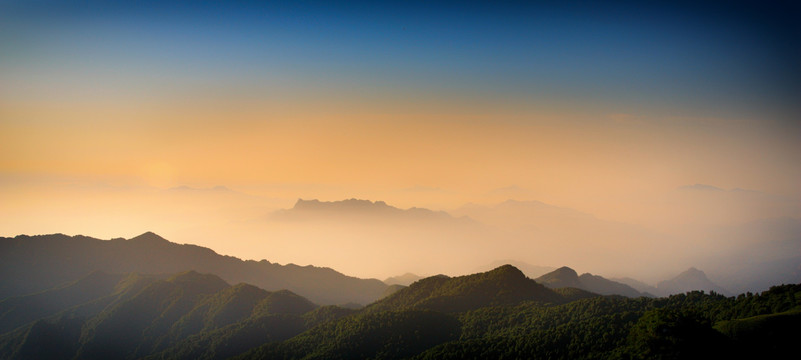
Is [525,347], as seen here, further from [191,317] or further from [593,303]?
[191,317]

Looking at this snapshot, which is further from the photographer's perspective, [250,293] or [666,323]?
[250,293]

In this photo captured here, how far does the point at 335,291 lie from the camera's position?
198 m

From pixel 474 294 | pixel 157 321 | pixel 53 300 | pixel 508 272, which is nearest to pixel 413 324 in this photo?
pixel 474 294

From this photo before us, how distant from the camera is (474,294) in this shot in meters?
123

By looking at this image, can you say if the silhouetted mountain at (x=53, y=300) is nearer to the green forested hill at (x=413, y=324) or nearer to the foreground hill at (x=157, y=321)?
the green forested hill at (x=413, y=324)

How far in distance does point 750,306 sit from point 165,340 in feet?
447

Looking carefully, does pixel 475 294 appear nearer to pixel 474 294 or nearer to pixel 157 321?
pixel 474 294

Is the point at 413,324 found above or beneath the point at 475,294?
beneath

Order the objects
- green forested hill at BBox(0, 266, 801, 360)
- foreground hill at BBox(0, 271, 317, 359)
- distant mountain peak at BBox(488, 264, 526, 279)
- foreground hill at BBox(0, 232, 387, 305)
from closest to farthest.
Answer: green forested hill at BBox(0, 266, 801, 360) → foreground hill at BBox(0, 271, 317, 359) → distant mountain peak at BBox(488, 264, 526, 279) → foreground hill at BBox(0, 232, 387, 305)

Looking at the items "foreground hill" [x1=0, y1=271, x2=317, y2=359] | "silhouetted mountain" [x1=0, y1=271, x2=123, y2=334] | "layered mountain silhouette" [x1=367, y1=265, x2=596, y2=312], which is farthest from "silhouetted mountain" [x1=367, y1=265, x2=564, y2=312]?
"silhouetted mountain" [x1=0, y1=271, x2=123, y2=334]

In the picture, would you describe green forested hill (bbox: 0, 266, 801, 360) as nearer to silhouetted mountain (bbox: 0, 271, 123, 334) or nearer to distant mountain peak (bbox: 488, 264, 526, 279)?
distant mountain peak (bbox: 488, 264, 526, 279)

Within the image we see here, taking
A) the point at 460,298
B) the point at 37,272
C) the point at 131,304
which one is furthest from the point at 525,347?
the point at 37,272

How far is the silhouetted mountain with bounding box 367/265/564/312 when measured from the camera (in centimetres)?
11925

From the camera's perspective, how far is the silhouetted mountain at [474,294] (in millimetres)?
119250
